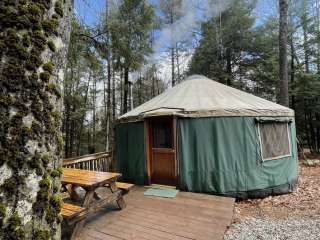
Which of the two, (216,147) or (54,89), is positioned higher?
(54,89)

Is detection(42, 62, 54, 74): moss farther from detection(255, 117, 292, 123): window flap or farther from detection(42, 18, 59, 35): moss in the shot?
detection(255, 117, 292, 123): window flap

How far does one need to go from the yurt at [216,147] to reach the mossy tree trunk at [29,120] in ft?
14.2

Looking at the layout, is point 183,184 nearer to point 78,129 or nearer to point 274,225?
point 274,225

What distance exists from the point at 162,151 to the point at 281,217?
2726 millimetres

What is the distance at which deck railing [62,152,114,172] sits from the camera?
16.5 feet

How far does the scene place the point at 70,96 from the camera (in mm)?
12125

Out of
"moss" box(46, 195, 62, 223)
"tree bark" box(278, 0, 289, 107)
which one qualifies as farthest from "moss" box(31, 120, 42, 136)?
"tree bark" box(278, 0, 289, 107)

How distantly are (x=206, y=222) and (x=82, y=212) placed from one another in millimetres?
1788

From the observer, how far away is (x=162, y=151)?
5.61m

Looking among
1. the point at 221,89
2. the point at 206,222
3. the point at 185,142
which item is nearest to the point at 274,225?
the point at 206,222

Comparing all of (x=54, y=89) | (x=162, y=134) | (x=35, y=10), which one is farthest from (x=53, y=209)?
(x=162, y=134)

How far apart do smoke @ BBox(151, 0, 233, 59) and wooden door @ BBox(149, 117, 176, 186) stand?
8.59 m

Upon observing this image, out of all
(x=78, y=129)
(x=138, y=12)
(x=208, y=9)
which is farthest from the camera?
(x=78, y=129)

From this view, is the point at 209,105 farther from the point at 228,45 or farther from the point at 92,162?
the point at 228,45
